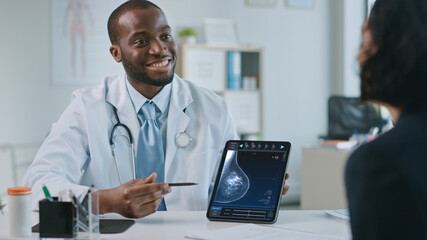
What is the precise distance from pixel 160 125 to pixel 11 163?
9.63 ft

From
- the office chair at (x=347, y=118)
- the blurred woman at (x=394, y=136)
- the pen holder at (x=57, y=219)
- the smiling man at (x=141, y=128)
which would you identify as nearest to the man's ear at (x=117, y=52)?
the smiling man at (x=141, y=128)

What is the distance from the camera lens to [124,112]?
6.01ft

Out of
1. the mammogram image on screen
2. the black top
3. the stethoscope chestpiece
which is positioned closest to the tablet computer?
the mammogram image on screen

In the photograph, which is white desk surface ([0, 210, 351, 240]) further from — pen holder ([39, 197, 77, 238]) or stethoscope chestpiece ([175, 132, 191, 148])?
stethoscope chestpiece ([175, 132, 191, 148])

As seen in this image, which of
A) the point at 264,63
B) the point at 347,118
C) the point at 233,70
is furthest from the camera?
the point at 264,63

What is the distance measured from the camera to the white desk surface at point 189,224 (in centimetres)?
126

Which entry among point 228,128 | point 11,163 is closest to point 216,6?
point 11,163

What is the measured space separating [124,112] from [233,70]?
120 inches

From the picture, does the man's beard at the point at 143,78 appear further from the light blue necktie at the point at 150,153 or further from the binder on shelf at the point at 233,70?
the binder on shelf at the point at 233,70

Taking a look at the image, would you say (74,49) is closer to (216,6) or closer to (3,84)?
(3,84)

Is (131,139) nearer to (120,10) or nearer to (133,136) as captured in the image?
(133,136)

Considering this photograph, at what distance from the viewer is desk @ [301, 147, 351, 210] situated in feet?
12.5

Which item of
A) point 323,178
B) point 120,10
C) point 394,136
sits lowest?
point 323,178

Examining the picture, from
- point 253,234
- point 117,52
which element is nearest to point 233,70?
point 117,52
